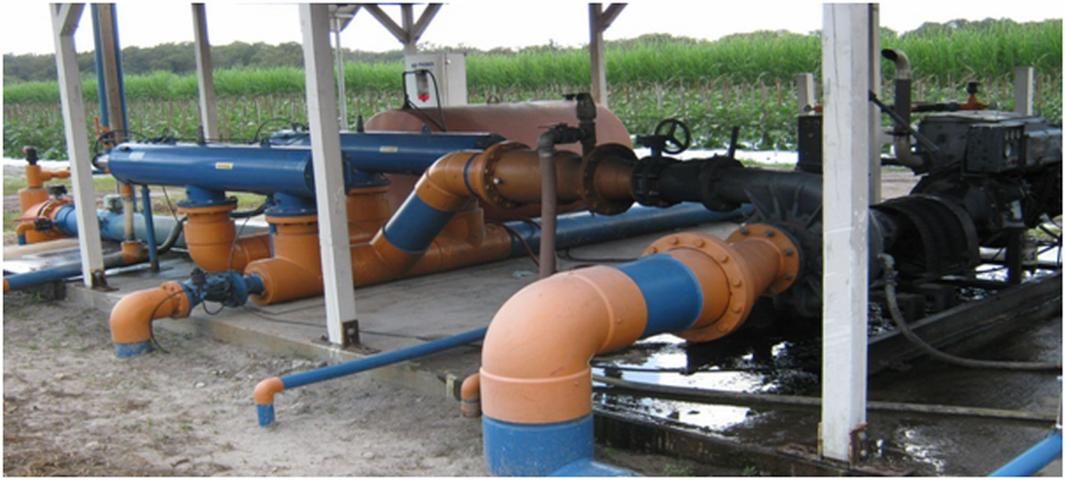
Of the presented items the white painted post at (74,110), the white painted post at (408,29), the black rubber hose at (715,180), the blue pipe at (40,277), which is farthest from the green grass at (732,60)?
the white painted post at (74,110)

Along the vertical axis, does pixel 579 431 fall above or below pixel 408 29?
below

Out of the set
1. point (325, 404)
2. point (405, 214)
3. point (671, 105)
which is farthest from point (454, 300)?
point (671, 105)

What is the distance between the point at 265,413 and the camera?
5223 millimetres

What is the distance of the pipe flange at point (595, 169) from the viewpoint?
620 cm

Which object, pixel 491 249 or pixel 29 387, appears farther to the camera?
pixel 491 249

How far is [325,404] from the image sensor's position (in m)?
5.59

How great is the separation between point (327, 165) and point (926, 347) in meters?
3.23

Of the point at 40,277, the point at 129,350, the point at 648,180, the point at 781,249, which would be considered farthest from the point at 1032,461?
the point at 40,277

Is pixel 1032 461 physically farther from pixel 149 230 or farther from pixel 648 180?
pixel 149 230

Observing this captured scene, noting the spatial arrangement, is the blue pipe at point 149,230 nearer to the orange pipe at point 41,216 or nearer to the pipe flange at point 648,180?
the orange pipe at point 41,216

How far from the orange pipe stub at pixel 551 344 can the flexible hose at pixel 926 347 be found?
137 centimetres

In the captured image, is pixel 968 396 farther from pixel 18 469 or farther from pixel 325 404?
pixel 18 469

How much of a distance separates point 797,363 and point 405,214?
2.99m

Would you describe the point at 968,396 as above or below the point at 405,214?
below
